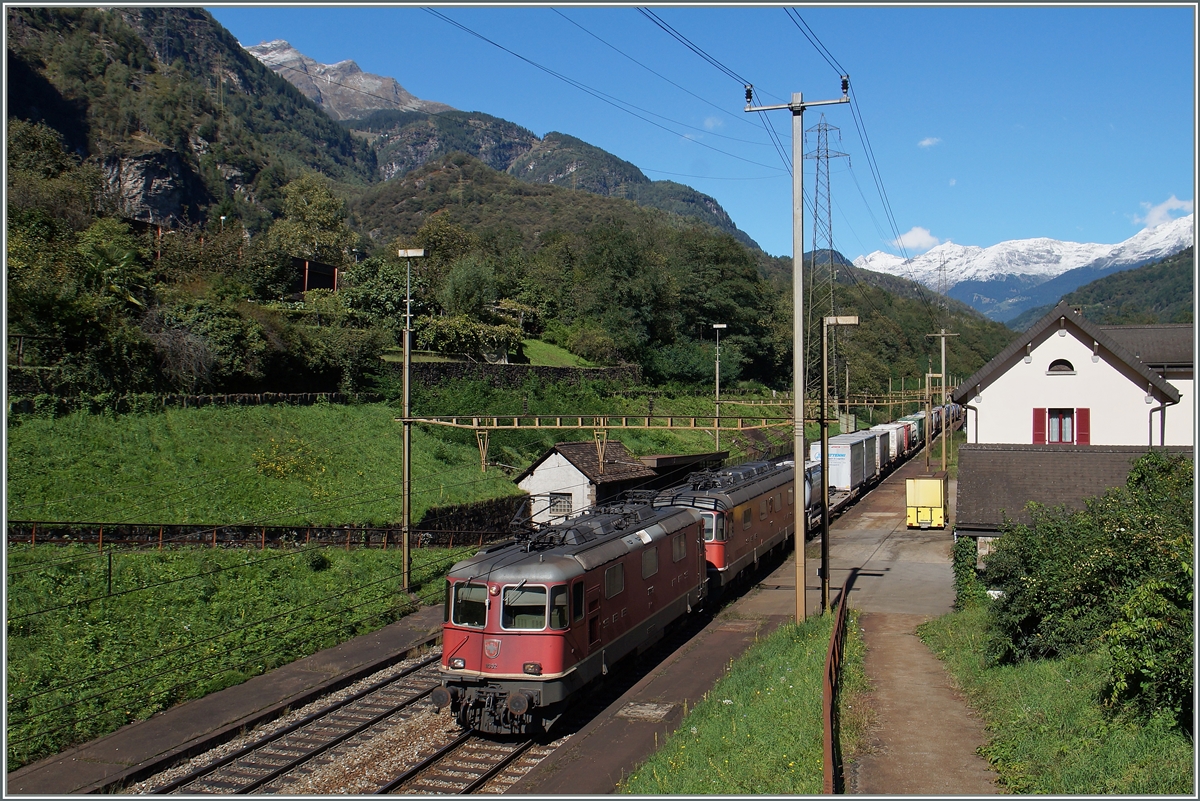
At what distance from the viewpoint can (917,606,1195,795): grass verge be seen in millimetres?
9523

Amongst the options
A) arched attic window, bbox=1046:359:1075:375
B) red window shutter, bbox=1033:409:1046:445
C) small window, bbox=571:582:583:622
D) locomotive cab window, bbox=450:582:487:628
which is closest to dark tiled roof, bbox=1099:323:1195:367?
arched attic window, bbox=1046:359:1075:375

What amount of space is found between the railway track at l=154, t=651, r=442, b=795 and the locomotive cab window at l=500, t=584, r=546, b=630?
11.1 ft

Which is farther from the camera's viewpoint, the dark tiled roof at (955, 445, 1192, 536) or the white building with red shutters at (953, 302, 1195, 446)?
the white building with red shutters at (953, 302, 1195, 446)

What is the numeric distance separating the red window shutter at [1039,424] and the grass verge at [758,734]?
59.0ft

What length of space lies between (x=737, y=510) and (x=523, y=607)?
11477 mm

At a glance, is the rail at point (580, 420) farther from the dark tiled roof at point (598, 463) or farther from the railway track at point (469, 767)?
the railway track at point (469, 767)

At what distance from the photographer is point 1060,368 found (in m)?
31.2

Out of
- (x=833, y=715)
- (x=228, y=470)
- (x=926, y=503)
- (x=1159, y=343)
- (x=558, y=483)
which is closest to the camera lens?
(x=833, y=715)

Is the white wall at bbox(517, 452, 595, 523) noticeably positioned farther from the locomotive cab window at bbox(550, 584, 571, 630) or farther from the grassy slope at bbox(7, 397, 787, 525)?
the locomotive cab window at bbox(550, 584, 571, 630)

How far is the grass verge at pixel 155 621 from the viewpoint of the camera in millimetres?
15422

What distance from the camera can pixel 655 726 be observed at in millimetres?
14961

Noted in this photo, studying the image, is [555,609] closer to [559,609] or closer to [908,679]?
[559,609]

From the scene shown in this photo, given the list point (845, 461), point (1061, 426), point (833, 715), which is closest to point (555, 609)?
point (833, 715)

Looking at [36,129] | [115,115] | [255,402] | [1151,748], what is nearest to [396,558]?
[255,402]
